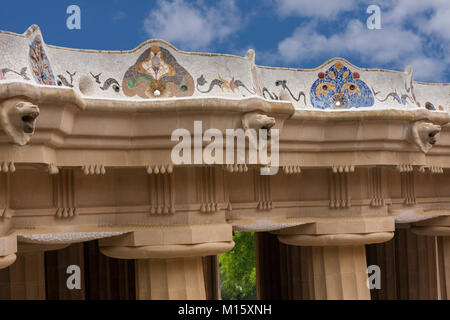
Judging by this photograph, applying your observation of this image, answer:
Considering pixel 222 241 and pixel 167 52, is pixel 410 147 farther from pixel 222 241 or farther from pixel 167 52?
pixel 167 52

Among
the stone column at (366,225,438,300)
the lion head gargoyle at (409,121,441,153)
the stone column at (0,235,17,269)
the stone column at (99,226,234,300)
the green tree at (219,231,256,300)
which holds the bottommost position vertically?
the green tree at (219,231,256,300)

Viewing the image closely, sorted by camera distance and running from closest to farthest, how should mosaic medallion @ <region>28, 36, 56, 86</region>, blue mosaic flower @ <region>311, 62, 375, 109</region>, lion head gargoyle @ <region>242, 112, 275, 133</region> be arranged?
mosaic medallion @ <region>28, 36, 56, 86</region>, lion head gargoyle @ <region>242, 112, 275, 133</region>, blue mosaic flower @ <region>311, 62, 375, 109</region>

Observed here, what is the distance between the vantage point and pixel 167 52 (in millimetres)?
8680

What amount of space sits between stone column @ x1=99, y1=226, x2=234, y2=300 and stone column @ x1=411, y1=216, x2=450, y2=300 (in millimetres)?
5282

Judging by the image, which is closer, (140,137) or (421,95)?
(140,137)

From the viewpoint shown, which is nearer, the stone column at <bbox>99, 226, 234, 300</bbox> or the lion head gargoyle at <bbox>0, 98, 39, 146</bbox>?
the lion head gargoyle at <bbox>0, 98, 39, 146</bbox>

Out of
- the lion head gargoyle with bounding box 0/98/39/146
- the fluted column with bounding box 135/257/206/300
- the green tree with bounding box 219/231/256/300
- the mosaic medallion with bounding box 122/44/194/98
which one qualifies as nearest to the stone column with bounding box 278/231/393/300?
the fluted column with bounding box 135/257/206/300

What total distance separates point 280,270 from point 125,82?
761 centimetres

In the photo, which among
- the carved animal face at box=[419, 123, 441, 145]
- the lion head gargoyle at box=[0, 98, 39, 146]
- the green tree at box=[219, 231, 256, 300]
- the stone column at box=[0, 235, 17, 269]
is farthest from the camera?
the green tree at box=[219, 231, 256, 300]

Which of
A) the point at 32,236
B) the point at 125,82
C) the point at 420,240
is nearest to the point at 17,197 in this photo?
the point at 32,236

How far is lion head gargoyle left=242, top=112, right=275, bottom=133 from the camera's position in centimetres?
780

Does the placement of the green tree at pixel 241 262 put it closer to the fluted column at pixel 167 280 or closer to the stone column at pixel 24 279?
the stone column at pixel 24 279

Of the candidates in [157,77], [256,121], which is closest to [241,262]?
[157,77]

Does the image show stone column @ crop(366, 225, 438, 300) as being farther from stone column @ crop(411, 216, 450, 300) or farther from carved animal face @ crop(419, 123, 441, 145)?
carved animal face @ crop(419, 123, 441, 145)
